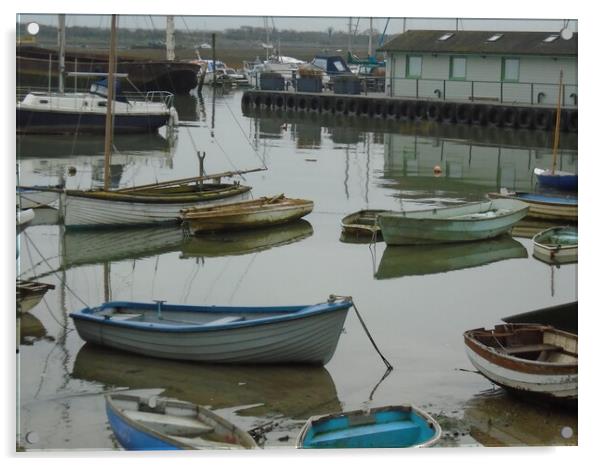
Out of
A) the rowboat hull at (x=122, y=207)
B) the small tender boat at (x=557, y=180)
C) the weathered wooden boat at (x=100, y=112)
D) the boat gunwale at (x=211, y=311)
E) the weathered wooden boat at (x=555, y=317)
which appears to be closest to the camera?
the boat gunwale at (x=211, y=311)

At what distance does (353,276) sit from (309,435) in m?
6.56

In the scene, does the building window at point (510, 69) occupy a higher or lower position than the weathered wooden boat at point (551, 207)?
higher

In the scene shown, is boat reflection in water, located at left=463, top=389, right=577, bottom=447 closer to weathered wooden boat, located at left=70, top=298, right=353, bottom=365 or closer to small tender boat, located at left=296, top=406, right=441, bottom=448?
small tender boat, located at left=296, top=406, right=441, bottom=448

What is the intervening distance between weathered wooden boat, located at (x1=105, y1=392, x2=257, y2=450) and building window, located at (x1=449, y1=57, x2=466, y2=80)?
13881mm

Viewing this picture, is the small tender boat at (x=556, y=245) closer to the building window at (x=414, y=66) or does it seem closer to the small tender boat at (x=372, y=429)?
the small tender boat at (x=372, y=429)

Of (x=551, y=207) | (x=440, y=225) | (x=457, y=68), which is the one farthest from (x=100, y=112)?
(x=551, y=207)

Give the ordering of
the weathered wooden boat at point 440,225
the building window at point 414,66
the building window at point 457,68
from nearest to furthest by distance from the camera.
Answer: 1. the weathered wooden boat at point 440,225
2. the building window at point 457,68
3. the building window at point 414,66

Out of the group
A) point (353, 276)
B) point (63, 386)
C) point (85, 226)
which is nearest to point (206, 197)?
point (85, 226)

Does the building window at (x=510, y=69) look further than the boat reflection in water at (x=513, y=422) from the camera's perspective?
Yes

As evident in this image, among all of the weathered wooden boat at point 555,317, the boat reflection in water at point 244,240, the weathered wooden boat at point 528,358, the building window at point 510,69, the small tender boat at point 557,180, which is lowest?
the weathered wooden boat at point 528,358

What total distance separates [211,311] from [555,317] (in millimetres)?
3443

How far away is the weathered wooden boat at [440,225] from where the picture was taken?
18172mm

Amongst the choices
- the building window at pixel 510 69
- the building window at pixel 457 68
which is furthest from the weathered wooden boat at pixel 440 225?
the building window at pixel 457 68
